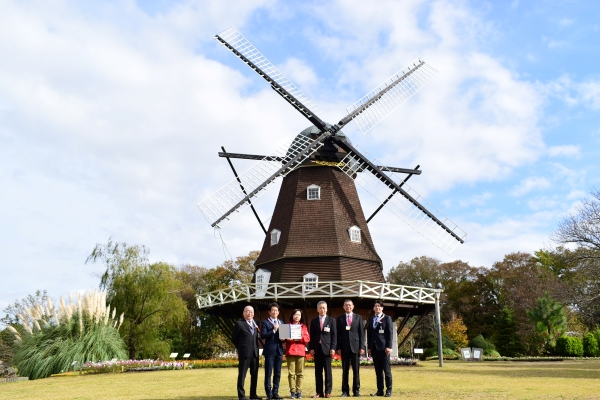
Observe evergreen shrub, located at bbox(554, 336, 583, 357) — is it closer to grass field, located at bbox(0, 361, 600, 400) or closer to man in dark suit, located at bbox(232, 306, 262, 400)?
grass field, located at bbox(0, 361, 600, 400)

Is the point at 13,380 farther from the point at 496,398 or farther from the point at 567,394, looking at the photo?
the point at 567,394

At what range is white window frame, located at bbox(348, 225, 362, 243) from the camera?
879 inches

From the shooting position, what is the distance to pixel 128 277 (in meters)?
22.6

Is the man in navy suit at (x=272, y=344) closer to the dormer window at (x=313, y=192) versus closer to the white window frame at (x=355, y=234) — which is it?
the white window frame at (x=355, y=234)

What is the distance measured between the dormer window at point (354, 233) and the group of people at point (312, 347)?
516 inches

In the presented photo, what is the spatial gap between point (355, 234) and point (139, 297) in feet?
31.3

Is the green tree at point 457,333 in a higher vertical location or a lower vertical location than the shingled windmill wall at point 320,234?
lower

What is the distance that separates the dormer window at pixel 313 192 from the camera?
22766mm

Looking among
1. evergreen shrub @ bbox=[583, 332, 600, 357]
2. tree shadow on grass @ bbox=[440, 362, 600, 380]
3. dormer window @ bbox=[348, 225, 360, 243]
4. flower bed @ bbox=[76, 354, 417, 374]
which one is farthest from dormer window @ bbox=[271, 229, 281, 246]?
evergreen shrub @ bbox=[583, 332, 600, 357]

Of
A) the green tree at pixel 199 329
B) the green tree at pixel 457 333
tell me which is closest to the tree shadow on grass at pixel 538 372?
the green tree at pixel 199 329

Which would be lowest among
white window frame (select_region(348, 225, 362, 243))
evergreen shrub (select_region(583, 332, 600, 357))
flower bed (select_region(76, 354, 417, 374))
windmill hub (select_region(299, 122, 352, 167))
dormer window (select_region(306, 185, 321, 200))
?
evergreen shrub (select_region(583, 332, 600, 357))

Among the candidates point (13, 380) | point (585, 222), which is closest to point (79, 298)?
point (13, 380)

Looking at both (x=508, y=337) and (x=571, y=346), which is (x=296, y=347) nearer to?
(x=571, y=346)

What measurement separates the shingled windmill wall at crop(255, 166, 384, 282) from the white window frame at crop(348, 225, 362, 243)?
0.14 m
